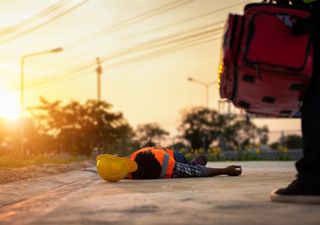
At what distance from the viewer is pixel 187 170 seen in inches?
334

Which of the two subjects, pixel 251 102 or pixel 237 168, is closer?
pixel 251 102

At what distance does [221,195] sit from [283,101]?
3.26 ft

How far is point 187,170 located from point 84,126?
48230mm

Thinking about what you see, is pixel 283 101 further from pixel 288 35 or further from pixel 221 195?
pixel 221 195

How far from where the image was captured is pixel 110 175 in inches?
315

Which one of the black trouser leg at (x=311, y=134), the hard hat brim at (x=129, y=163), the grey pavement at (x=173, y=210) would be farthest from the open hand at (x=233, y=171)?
the black trouser leg at (x=311, y=134)

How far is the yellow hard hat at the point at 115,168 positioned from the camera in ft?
26.2

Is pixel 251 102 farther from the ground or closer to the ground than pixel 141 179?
farther from the ground

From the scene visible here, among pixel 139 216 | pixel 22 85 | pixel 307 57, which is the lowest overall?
pixel 139 216

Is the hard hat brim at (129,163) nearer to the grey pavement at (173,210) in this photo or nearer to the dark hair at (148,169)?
the dark hair at (148,169)

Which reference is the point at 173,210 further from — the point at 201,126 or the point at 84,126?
the point at 201,126

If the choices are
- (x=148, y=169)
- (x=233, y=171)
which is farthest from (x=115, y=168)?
(x=233, y=171)

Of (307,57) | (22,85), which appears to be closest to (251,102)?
(307,57)

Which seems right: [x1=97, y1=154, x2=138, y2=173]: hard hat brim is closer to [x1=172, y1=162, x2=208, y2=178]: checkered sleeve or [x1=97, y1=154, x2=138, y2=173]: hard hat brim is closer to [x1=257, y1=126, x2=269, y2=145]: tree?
[x1=172, y1=162, x2=208, y2=178]: checkered sleeve
